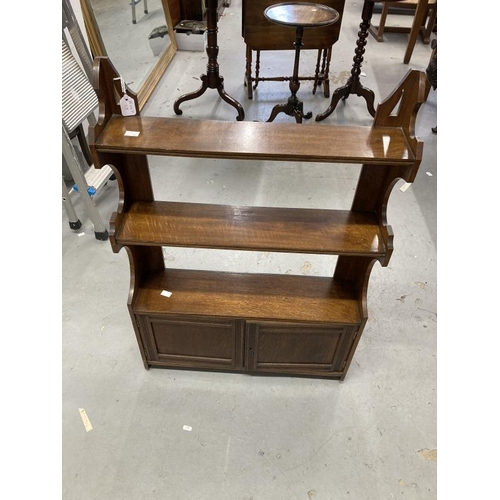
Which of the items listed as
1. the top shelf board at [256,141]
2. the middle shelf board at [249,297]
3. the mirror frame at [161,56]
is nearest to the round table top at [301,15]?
the mirror frame at [161,56]

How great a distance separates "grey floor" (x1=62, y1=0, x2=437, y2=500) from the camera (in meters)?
1.49

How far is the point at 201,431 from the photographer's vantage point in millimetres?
1611

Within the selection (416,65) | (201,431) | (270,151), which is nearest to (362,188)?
(270,151)

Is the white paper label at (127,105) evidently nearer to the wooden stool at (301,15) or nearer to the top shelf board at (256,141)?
the top shelf board at (256,141)

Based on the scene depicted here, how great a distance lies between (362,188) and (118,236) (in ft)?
2.90

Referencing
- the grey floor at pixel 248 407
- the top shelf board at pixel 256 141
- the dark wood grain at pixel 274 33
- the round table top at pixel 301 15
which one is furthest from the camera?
the dark wood grain at pixel 274 33

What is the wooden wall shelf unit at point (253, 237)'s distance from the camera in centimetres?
115

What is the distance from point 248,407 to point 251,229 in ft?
2.78

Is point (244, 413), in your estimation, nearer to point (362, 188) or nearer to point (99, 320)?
point (99, 320)

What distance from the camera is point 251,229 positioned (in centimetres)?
134

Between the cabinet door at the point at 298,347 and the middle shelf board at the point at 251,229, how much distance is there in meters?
0.38

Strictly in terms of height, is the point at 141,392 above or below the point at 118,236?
below

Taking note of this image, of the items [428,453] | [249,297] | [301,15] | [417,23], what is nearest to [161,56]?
[301,15]

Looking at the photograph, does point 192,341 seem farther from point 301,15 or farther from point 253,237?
point 301,15
